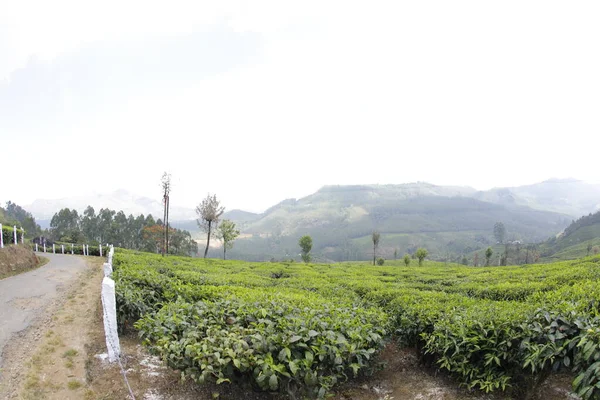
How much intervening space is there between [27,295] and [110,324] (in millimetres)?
7402

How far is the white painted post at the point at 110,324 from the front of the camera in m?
5.96

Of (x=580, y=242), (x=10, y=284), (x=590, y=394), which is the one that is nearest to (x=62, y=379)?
(x=590, y=394)

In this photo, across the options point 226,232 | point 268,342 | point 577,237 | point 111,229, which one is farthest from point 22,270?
point 577,237

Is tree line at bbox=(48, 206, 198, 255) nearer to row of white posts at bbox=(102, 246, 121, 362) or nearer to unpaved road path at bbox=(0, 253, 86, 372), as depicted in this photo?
unpaved road path at bbox=(0, 253, 86, 372)

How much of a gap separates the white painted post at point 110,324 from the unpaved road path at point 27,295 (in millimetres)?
1534

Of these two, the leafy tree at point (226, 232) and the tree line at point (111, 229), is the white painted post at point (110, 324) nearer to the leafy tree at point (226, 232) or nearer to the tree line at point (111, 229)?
the leafy tree at point (226, 232)

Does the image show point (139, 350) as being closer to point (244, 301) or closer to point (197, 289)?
point (197, 289)

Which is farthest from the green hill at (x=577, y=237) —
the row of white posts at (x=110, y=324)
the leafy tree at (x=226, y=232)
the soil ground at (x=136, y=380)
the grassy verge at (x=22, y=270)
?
the row of white posts at (x=110, y=324)

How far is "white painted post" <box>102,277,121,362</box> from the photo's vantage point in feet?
19.6

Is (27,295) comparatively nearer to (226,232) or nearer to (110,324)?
(110,324)

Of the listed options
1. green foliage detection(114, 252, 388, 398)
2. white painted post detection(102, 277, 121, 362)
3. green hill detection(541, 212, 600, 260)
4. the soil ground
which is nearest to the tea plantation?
green foliage detection(114, 252, 388, 398)

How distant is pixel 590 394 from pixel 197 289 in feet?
23.0

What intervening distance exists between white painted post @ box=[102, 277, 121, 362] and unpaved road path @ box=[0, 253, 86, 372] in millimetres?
1534

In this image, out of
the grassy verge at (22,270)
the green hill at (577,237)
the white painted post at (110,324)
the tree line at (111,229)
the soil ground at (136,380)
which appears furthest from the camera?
the green hill at (577,237)
